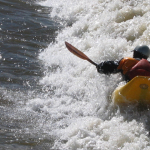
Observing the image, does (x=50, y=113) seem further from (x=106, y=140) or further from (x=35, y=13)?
(x=35, y=13)

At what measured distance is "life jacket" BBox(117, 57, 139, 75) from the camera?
4609mm

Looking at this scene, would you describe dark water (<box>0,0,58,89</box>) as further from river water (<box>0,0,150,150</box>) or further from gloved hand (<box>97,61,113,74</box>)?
gloved hand (<box>97,61,113,74</box>)

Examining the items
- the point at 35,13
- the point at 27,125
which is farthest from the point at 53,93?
the point at 35,13

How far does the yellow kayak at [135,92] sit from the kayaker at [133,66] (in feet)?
0.78

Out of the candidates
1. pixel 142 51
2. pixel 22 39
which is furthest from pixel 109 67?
pixel 22 39

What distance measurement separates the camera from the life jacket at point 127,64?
15.1 ft

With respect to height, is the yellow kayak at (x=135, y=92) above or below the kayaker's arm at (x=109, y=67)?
below

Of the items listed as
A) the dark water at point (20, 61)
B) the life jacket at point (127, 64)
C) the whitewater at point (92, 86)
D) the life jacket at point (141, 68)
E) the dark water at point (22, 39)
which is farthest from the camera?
the dark water at point (22, 39)

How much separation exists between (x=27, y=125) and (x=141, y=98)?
1629mm

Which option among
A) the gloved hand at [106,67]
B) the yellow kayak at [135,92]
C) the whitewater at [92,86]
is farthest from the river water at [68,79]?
the gloved hand at [106,67]

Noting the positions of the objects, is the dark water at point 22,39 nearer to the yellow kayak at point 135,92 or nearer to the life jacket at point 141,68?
the yellow kayak at point 135,92

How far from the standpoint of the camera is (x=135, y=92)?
4.41 metres

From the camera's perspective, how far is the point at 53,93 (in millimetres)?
5785

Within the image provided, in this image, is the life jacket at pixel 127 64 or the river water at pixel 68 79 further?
the life jacket at pixel 127 64
